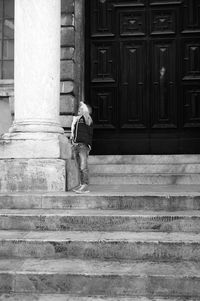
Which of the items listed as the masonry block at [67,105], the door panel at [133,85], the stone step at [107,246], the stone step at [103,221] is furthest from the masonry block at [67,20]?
the stone step at [107,246]

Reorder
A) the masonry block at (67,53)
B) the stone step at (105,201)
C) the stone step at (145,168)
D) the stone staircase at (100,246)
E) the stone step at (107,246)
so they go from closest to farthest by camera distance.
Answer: the stone staircase at (100,246)
the stone step at (107,246)
the stone step at (105,201)
the stone step at (145,168)
the masonry block at (67,53)

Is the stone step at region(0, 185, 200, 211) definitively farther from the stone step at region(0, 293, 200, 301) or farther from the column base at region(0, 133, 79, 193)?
the stone step at region(0, 293, 200, 301)

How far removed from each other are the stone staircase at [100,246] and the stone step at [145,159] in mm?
2972

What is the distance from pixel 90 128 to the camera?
7164 millimetres

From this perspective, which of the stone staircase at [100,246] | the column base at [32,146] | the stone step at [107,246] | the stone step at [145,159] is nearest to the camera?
the stone staircase at [100,246]

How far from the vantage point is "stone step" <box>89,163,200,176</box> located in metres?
8.70

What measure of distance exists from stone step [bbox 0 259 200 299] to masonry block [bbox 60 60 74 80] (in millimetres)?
5750

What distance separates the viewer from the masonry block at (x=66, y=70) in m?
9.73

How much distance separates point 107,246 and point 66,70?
18.2 feet

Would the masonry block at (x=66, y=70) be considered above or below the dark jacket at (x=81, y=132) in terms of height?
above

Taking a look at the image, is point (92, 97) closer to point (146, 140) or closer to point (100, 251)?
point (146, 140)

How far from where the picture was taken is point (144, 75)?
10.1 meters

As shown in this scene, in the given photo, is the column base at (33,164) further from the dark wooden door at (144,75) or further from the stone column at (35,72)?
the dark wooden door at (144,75)

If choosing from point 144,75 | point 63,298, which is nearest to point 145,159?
point 144,75
